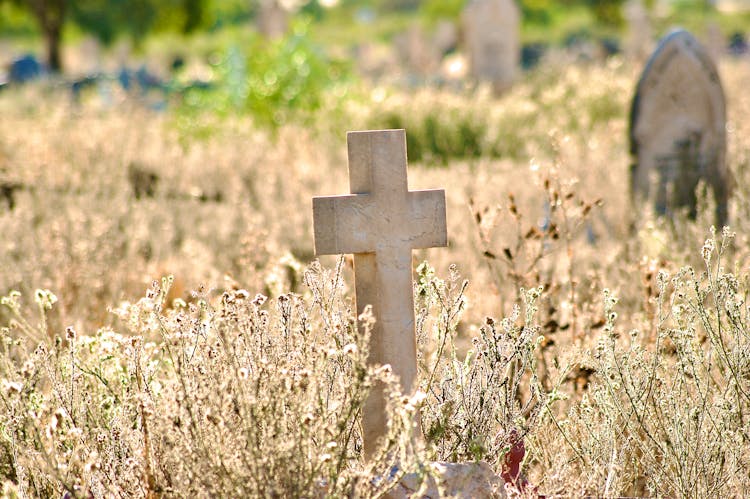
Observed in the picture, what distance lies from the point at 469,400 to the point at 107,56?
47423 mm

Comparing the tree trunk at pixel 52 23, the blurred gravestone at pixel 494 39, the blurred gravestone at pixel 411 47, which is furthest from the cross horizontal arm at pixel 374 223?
the tree trunk at pixel 52 23

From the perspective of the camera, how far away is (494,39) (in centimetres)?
1741

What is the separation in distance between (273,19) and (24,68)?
462 inches

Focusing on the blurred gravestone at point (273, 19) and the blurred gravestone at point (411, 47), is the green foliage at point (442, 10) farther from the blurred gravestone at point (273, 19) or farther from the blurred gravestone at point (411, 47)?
the blurred gravestone at point (273, 19)

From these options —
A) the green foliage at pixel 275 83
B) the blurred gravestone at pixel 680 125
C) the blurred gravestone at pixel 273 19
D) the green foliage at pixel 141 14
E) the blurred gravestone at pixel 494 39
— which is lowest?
the blurred gravestone at pixel 680 125

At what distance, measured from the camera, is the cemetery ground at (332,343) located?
230cm

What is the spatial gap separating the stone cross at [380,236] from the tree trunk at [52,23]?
89.7 feet

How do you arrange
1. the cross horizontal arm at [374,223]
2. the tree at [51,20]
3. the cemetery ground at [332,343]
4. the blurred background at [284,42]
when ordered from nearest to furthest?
the cemetery ground at [332,343] → the cross horizontal arm at [374,223] → the blurred background at [284,42] → the tree at [51,20]

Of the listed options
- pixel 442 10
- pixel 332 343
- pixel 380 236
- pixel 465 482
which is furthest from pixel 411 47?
pixel 465 482

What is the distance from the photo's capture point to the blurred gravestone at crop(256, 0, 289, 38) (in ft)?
73.9

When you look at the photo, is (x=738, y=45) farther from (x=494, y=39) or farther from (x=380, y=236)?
(x=380, y=236)

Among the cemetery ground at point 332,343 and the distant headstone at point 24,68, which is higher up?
the distant headstone at point 24,68

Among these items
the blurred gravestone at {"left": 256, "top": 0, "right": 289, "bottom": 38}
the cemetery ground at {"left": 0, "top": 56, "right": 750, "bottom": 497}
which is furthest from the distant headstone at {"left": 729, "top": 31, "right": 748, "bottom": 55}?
the cemetery ground at {"left": 0, "top": 56, "right": 750, "bottom": 497}

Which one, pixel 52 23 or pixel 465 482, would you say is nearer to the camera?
pixel 465 482
